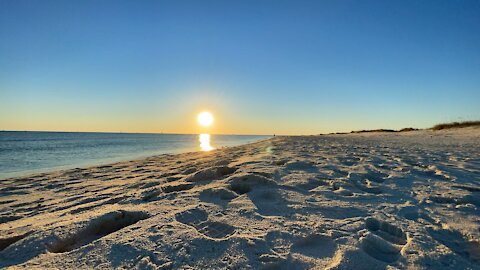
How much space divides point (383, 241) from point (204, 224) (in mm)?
1569

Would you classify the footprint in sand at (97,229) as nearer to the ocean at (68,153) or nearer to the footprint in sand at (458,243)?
the footprint in sand at (458,243)

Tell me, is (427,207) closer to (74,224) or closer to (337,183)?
(337,183)

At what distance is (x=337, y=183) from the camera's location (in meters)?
4.23

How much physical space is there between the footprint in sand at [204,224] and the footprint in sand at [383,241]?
1.14 m

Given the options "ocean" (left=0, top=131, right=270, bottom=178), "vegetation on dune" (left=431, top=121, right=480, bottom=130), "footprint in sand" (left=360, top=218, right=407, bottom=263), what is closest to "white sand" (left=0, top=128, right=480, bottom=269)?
"footprint in sand" (left=360, top=218, right=407, bottom=263)

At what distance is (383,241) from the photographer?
238 cm

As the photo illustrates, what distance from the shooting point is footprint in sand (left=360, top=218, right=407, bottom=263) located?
87.5 inches

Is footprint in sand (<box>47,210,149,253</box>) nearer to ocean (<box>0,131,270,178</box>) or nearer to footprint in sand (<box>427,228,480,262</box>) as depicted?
footprint in sand (<box>427,228,480,262</box>)

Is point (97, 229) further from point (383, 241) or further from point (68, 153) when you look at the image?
point (68, 153)

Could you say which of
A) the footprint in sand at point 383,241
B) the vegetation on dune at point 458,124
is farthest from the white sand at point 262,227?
the vegetation on dune at point 458,124

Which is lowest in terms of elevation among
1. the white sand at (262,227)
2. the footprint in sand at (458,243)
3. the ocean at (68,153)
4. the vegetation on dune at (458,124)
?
the ocean at (68,153)

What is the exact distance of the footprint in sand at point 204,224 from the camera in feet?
8.43

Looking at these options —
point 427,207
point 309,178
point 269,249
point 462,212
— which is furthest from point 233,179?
point 462,212

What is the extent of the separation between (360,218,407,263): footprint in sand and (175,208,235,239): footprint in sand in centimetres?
114
